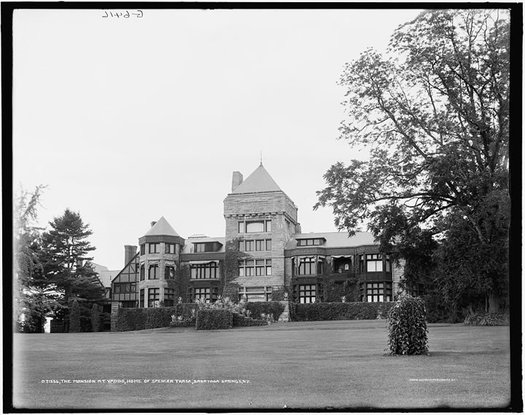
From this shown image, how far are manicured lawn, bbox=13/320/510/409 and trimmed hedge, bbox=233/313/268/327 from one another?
5.36 metres

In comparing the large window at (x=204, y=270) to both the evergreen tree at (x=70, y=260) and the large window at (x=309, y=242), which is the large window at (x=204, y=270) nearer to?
the large window at (x=309, y=242)

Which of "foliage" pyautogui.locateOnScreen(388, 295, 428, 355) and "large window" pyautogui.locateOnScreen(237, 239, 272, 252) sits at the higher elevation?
"large window" pyautogui.locateOnScreen(237, 239, 272, 252)

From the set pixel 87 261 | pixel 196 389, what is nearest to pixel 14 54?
pixel 87 261

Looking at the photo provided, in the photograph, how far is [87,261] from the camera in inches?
405

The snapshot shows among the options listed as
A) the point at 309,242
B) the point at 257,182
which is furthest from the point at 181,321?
the point at 309,242

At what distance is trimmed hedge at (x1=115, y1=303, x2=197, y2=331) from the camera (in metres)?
12.8

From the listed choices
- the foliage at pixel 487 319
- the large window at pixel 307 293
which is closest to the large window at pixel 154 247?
→ the foliage at pixel 487 319

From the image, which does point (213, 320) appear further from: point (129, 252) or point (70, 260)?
point (70, 260)

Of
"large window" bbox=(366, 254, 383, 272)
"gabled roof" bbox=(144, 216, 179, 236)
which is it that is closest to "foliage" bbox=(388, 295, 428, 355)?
"large window" bbox=(366, 254, 383, 272)

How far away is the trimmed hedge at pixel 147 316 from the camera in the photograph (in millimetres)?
12820

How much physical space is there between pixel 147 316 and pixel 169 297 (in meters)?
1.78

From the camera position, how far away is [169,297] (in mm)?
15305

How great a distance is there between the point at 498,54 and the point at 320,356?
17.1ft

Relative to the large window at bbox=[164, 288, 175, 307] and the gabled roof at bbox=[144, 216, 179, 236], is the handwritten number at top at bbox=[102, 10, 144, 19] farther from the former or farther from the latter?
the large window at bbox=[164, 288, 175, 307]
